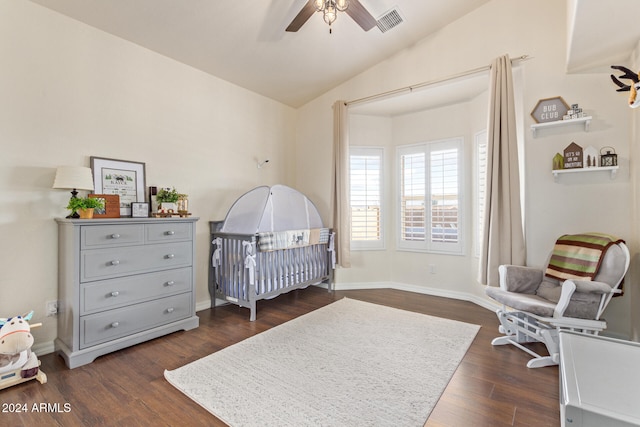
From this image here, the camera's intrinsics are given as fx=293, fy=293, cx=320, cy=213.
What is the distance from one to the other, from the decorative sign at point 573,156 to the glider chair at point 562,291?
25.7 inches

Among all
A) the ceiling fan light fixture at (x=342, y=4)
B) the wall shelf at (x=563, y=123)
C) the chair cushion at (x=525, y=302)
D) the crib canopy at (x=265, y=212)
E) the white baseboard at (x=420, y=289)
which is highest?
the ceiling fan light fixture at (x=342, y=4)

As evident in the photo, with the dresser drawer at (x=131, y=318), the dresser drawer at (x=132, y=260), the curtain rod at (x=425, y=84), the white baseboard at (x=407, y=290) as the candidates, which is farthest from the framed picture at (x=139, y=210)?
the curtain rod at (x=425, y=84)

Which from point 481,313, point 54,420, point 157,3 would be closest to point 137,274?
point 54,420

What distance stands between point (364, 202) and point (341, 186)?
53 centimetres

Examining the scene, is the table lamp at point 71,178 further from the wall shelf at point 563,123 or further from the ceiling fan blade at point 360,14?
the wall shelf at point 563,123

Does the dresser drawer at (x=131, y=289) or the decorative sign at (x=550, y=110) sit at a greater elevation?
the decorative sign at (x=550, y=110)

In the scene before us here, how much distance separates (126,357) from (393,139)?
13.9 ft

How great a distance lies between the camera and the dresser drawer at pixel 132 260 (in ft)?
7.56

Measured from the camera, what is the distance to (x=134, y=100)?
2936mm

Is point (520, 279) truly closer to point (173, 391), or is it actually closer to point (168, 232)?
point (173, 391)

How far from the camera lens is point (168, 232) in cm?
277

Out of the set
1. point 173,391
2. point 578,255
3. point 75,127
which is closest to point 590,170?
point 578,255

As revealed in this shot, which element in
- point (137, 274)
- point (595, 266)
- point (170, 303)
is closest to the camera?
point (595, 266)

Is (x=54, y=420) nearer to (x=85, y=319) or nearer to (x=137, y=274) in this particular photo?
(x=85, y=319)
